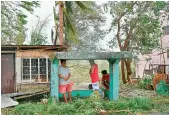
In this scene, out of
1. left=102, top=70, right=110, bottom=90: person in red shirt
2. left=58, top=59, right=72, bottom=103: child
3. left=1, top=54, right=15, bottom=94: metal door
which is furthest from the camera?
left=1, top=54, right=15, bottom=94: metal door

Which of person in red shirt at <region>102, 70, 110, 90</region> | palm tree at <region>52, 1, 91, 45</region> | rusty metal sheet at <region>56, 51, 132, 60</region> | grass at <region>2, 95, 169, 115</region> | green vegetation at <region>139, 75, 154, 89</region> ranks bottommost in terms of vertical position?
grass at <region>2, 95, 169, 115</region>

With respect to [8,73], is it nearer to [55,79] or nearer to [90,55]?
[55,79]

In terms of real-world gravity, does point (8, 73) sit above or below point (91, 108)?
above

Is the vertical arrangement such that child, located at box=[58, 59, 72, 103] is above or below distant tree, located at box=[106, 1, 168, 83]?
below

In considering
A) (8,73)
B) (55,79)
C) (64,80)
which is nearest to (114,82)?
(64,80)

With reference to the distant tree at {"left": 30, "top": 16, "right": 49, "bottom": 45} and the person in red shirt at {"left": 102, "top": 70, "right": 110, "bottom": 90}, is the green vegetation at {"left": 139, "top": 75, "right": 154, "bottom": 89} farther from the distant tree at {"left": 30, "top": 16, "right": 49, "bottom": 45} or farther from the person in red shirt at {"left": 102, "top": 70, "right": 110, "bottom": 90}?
the distant tree at {"left": 30, "top": 16, "right": 49, "bottom": 45}

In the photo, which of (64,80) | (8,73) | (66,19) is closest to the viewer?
(64,80)

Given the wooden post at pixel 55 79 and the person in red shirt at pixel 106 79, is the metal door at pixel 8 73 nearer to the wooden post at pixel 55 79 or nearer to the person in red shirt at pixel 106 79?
the wooden post at pixel 55 79

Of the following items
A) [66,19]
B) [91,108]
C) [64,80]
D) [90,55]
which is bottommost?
[91,108]

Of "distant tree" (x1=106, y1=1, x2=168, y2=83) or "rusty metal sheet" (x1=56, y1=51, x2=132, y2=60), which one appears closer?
"rusty metal sheet" (x1=56, y1=51, x2=132, y2=60)

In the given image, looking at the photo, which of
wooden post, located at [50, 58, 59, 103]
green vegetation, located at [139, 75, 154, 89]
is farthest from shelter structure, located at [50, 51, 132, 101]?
green vegetation, located at [139, 75, 154, 89]

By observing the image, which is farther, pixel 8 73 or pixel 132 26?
pixel 132 26

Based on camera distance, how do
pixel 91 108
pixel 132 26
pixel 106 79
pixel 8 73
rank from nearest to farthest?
pixel 91 108
pixel 106 79
pixel 8 73
pixel 132 26

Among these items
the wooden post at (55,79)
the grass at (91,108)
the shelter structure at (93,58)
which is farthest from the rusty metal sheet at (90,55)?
the grass at (91,108)
